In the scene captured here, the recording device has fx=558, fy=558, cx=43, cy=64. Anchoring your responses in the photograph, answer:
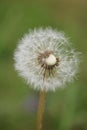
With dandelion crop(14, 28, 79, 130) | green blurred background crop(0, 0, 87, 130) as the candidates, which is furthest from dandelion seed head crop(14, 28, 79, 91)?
green blurred background crop(0, 0, 87, 130)

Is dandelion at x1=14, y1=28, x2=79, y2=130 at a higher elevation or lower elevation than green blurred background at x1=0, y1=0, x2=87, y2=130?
lower

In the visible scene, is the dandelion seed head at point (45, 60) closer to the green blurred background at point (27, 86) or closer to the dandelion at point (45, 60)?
the dandelion at point (45, 60)

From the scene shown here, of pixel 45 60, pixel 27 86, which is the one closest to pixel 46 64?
pixel 45 60

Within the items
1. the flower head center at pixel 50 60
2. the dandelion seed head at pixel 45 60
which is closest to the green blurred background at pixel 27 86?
the dandelion seed head at pixel 45 60

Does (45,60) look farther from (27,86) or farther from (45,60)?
(27,86)

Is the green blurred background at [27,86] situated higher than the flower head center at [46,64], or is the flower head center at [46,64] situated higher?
the green blurred background at [27,86]

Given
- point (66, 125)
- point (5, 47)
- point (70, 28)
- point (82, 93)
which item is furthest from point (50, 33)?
point (70, 28)

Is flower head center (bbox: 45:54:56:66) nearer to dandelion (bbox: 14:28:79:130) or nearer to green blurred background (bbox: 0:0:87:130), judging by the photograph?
dandelion (bbox: 14:28:79:130)
